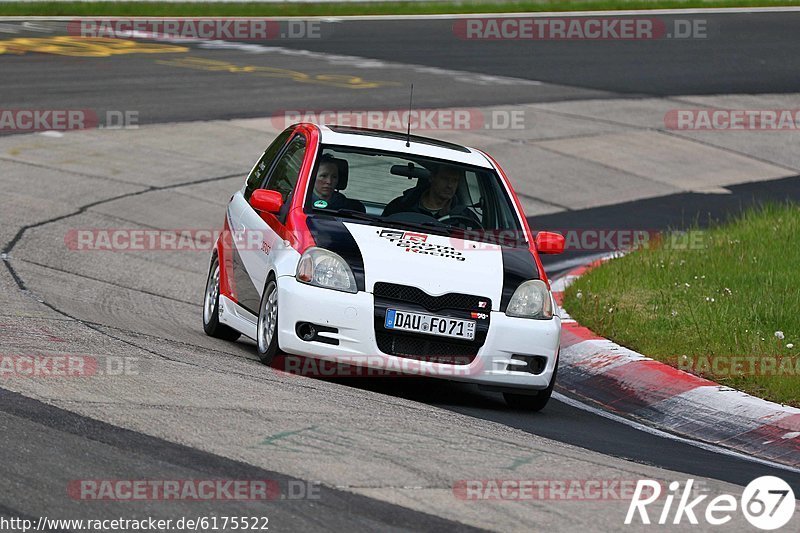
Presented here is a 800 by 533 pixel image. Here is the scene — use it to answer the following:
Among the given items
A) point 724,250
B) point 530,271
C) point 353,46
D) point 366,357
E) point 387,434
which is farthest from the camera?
point 353,46

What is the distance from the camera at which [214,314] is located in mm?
10016

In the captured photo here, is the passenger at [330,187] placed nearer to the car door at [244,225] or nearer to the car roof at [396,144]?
the car roof at [396,144]

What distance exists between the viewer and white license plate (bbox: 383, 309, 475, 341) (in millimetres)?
8086

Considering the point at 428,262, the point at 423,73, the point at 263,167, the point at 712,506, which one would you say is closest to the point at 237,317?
the point at 263,167

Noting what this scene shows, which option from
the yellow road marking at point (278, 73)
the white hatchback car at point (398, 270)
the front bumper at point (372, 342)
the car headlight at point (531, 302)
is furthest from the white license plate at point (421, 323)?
the yellow road marking at point (278, 73)

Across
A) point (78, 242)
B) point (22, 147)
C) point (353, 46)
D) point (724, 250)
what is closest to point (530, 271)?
point (724, 250)

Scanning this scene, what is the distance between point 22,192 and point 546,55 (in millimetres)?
14081

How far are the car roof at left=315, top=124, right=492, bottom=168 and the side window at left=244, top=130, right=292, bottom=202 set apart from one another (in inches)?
16.7

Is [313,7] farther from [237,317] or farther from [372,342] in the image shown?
[372,342]

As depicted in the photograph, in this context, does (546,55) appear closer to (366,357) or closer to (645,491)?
(366,357)

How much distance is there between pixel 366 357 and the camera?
8070mm

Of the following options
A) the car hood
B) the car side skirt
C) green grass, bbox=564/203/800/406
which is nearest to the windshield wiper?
the car hood

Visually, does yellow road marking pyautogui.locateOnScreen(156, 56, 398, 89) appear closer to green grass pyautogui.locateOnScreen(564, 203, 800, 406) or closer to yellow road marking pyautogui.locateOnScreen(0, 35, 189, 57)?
yellow road marking pyautogui.locateOnScreen(0, 35, 189, 57)

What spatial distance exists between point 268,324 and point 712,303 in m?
3.52
